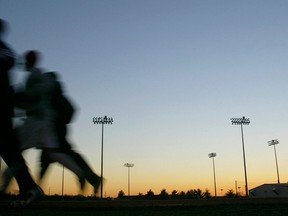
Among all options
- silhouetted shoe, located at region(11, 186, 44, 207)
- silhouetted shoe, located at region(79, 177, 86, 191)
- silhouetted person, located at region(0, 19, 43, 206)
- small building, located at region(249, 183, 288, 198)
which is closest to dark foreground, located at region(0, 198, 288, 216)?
silhouetted shoe, located at region(11, 186, 44, 207)

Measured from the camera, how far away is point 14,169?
1.60 m

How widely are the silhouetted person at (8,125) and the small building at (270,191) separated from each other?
253 ft

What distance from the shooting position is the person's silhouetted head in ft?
5.59

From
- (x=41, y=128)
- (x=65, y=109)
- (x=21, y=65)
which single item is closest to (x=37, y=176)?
(x=41, y=128)

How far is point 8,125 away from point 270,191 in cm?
8308

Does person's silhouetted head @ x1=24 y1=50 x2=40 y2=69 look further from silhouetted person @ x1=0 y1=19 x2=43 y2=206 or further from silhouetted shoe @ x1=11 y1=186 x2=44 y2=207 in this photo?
silhouetted shoe @ x1=11 y1=186 x2=44 y2=207

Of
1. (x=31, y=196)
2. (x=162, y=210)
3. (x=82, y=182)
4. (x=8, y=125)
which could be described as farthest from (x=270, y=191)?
(x=8, y=125)

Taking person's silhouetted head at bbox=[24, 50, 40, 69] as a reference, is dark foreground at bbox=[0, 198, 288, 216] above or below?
below

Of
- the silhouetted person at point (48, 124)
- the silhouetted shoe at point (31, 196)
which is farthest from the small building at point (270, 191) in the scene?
the silhouetted person at point (48, 124)

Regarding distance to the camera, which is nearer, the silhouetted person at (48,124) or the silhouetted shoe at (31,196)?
the silhouetted person at (48,124)

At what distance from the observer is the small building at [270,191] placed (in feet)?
245

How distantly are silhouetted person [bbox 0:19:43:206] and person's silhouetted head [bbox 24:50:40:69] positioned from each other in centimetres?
9

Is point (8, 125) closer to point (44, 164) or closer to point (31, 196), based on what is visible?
point (44, 164)

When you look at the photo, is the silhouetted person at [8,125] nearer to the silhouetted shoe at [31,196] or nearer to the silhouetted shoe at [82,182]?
the silhouetted shoe at [31,196]
